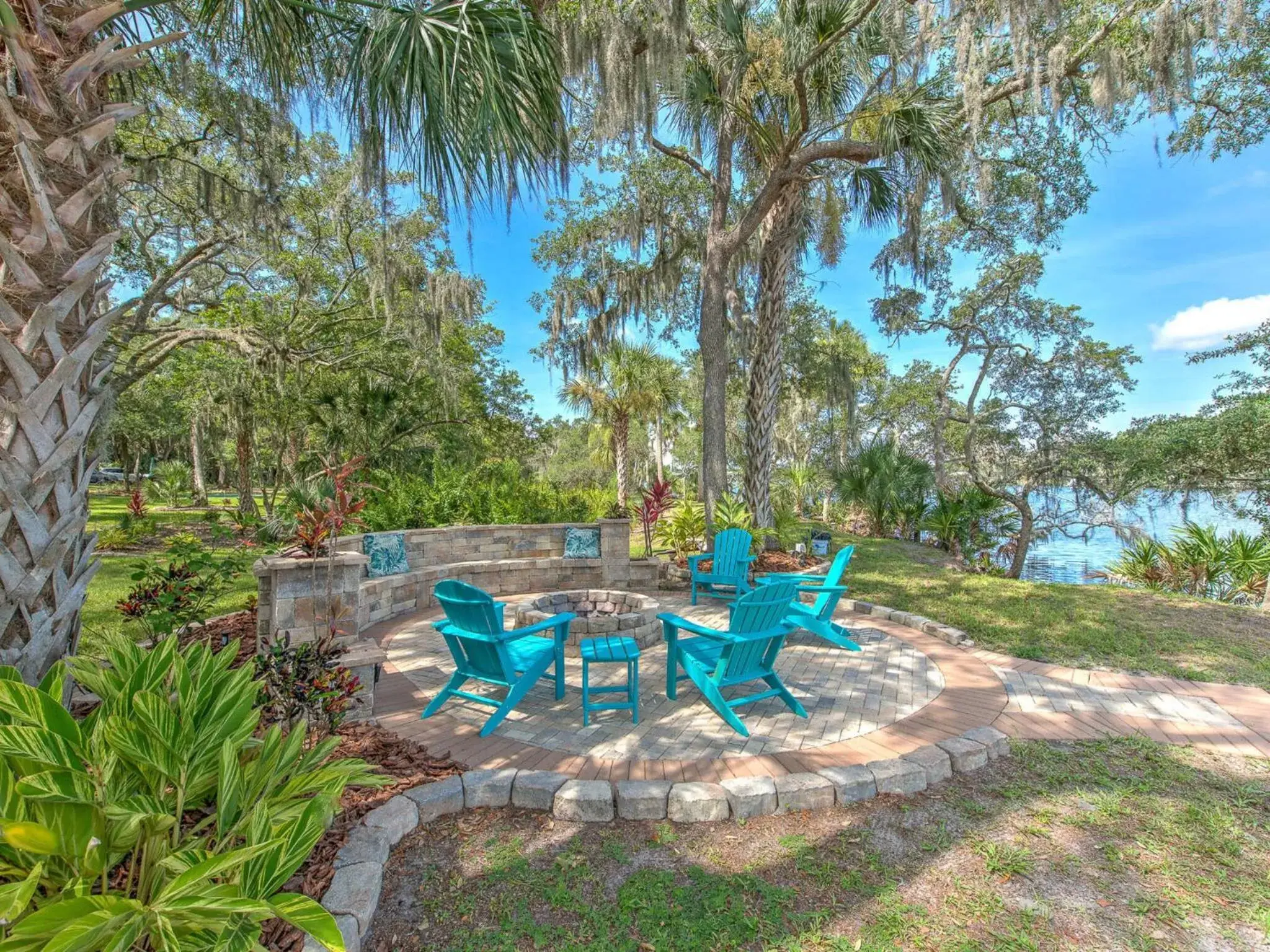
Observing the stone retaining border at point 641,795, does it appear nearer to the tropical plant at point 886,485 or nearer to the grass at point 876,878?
Result: the grass at point 876,878

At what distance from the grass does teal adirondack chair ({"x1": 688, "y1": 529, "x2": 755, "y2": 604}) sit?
11.1 feet

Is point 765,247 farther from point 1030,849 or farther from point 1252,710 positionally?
point 1030,849

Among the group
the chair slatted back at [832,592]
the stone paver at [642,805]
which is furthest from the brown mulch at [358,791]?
the chair slatted back at [832,592]

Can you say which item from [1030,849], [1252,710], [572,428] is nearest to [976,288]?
[1252,710]

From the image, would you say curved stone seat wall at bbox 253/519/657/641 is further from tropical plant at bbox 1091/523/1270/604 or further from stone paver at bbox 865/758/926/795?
tropical plant at bbox 1091/523/1270/604

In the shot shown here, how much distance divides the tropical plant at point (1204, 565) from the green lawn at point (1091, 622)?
7.39 feet

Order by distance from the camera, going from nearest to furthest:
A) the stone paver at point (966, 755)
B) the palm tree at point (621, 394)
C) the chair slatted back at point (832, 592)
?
the stone paver at point (966, 755)
the chair slatted back at point (832, 592)
the palm tree at point (621, 394)

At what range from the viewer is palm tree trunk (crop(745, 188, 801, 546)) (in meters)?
8.36

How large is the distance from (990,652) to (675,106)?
28.1ft

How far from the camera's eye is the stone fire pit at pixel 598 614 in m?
4.58

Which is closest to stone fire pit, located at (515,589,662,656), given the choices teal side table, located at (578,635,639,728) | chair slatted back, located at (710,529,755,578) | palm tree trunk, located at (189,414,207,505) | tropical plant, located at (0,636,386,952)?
teal side table, located at (578,635,639,728)

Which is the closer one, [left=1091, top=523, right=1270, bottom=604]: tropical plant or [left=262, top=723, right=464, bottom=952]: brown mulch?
[left=262, top=723, right=464, bottom=952]: brown mulch

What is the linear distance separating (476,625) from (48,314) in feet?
7.56

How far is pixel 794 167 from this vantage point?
744 cm
